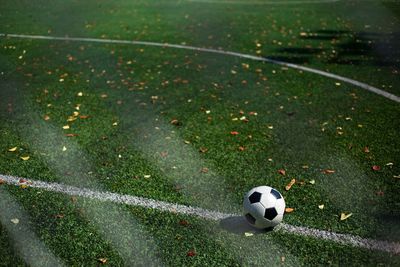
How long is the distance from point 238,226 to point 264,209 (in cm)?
35

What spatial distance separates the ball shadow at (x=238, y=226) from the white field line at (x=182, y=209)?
64mm

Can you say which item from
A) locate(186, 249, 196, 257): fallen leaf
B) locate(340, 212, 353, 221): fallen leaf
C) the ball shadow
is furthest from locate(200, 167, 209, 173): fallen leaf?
locate(340, 212, 353, 221): fallen leaf

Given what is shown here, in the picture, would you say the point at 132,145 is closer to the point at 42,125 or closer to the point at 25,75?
the point at 42,125

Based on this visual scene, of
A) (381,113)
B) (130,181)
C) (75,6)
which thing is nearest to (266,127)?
(381,113)

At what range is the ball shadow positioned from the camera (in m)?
4.02

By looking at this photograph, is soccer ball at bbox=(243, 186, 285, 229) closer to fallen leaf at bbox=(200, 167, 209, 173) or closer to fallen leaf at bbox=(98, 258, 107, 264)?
fallen leaf at bbox=(200, 167, 209, 173)

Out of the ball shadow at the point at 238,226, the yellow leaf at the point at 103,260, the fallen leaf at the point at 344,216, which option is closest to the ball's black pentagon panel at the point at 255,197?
the ball shadow at the point at 238,226

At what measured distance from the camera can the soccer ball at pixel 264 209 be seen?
3902 mm

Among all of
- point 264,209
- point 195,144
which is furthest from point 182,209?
point 195,144

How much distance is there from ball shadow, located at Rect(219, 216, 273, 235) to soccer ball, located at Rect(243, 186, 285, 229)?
8 cm

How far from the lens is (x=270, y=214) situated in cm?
390

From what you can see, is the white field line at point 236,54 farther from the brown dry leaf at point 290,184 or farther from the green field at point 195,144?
the brown dry leaf at point 290,184

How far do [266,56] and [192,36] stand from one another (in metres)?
2.75

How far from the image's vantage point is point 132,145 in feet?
18.5
